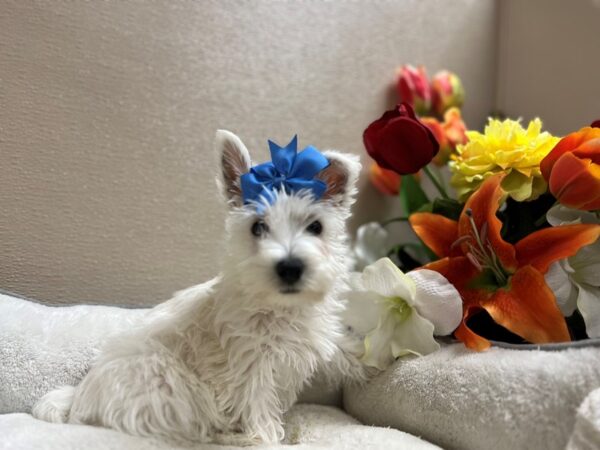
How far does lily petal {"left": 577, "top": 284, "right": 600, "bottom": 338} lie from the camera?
94 centimetres

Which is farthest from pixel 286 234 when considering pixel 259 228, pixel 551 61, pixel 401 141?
pixel 551 61

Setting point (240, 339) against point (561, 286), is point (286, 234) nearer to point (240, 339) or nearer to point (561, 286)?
point (240, 339)

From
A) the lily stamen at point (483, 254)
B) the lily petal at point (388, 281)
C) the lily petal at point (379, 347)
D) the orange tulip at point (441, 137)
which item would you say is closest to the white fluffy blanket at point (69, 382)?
the lily petal at point (379, 347)

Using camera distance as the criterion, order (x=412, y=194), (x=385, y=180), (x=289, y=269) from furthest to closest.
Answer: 1. (x=385, y=180)
2. (x=412, y=194)
3. (x=289, y=269)

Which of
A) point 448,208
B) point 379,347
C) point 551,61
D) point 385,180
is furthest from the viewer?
point 551,61

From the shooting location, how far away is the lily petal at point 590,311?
0.94 m

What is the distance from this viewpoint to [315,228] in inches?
37.2

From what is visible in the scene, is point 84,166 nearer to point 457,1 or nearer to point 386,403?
point 386,403

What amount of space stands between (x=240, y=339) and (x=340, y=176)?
1.12 ft

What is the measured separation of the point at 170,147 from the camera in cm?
134

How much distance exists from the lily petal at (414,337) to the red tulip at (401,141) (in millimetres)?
333

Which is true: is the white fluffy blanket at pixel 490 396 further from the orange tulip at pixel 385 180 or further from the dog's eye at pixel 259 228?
the orange tulip at pixel 385 180

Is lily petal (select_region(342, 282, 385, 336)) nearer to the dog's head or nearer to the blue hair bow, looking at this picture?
the dog's head

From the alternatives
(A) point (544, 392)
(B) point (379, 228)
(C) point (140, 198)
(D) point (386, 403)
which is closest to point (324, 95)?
(B) point (379, 228)
